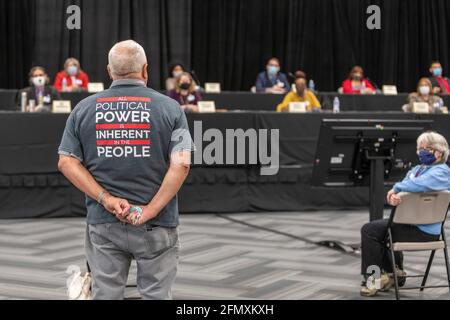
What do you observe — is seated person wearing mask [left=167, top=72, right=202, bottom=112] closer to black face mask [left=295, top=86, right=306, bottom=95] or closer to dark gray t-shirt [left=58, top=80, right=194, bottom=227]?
black face mask [left=295, top=86, right=306, bottom=95]

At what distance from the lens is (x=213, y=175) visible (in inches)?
330

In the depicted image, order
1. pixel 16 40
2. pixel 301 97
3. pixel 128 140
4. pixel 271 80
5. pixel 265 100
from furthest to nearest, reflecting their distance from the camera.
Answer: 1. pixel 16 40
2. pixel 271 80
3. pixel 265 100
4. pixel 301 97
5. pixel 128 140

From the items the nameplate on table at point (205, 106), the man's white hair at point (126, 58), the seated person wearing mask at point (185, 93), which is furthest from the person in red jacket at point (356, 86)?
the man's white hair at point (126, 58)

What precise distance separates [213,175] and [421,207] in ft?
12.8

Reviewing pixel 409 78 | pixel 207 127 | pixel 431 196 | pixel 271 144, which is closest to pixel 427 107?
pixel 271 144

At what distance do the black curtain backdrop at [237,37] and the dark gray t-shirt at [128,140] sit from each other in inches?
386

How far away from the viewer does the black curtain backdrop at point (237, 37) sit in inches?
497

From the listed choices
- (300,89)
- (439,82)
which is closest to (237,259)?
(300,89)

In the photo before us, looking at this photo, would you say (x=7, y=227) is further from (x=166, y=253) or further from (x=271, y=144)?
(x=166, y=253)

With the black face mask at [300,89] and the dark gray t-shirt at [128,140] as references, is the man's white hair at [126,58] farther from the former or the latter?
the black face mask at [300,89]

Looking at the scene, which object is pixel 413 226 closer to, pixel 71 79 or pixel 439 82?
pixel 71 79

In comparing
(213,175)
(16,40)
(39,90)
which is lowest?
(213,175)

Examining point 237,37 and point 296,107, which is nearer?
point 296,107

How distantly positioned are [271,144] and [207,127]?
0.73 meters
